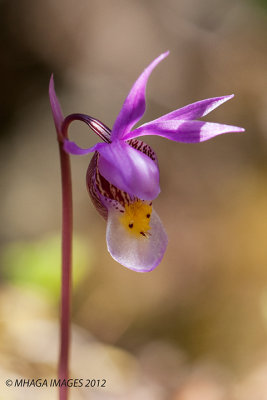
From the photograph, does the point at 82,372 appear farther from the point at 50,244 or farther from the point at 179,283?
the point at 179,283

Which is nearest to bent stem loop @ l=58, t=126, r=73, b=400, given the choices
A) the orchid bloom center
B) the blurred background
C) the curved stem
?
the curved stem

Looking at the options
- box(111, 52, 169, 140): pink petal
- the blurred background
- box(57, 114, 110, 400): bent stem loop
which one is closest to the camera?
box(111, 52, 169, 140): pink petal

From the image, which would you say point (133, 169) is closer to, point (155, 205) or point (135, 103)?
point (135, 103)

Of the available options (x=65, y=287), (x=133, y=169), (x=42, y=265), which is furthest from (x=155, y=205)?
(x=133, y=169)

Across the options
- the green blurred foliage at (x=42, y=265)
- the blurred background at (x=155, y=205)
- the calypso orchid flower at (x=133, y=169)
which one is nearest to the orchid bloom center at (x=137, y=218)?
the calypso orchid flower at (x=133, y=169)

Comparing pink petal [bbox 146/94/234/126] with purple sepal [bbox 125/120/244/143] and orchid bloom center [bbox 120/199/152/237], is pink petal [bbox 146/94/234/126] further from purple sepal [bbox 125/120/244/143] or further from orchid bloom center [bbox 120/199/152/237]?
orchid bloom center [bbox 120/199/152/237]

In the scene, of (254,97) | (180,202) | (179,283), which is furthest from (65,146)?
(254,97)

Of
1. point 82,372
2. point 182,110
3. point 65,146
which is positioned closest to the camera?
point 65,146

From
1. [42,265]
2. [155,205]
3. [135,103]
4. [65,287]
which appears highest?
[155,205]
